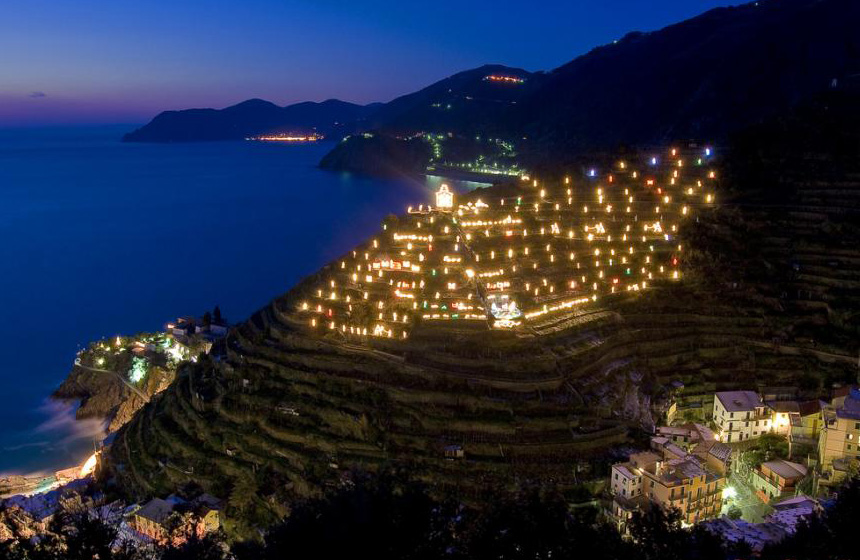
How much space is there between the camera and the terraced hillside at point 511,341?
18.5 metres

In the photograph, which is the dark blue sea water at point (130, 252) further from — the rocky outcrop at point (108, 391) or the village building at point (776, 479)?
the village building at point (776, 479)

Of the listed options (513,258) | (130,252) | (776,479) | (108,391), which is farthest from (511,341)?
(130,252)

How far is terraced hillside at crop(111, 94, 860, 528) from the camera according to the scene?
18.5 meters

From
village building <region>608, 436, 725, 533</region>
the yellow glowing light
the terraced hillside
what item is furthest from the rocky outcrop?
village building <region>608, 436, 725, 533</region>

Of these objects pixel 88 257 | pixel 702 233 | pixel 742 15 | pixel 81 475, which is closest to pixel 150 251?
pixel 88 257

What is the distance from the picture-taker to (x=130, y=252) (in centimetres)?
5919

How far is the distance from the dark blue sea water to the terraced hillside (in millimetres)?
11299

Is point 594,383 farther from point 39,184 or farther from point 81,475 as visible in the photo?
point 39,184

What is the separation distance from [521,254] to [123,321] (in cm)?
2921

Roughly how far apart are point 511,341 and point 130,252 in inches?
1925

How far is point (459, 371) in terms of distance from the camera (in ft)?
65.0

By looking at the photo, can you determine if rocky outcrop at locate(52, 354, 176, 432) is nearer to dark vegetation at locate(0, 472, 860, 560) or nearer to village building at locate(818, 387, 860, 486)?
dark vegetation at locate(0, 472, 860, 560)

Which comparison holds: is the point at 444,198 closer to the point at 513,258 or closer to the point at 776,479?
the point at 513,258

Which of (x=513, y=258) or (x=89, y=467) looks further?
(x=513, y=258)
